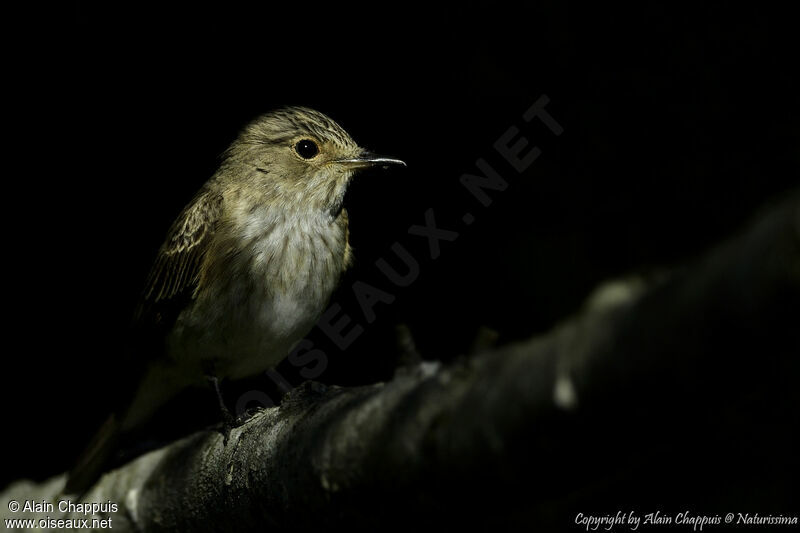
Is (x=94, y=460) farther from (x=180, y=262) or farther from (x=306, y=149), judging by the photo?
(x=306, y=149)

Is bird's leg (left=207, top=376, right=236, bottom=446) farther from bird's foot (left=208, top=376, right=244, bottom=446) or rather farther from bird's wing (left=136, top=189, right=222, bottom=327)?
bird's wing (left=136, top=189, right=222, bottom=327)

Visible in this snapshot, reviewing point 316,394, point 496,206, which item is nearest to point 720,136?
point 496,206

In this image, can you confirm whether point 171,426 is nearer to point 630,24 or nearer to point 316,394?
point 316,394

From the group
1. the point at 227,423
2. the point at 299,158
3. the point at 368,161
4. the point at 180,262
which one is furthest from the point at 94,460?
the point at 368,161

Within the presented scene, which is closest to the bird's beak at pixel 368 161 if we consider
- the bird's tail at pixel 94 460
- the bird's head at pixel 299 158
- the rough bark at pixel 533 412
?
the bird's head at pixel 299 158

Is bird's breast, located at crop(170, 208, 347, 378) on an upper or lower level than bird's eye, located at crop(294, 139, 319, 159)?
lower

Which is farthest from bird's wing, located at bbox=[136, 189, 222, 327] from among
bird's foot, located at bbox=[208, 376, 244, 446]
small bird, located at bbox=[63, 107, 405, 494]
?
bird's foot, located at bbox=[208, 376, 244, 446]

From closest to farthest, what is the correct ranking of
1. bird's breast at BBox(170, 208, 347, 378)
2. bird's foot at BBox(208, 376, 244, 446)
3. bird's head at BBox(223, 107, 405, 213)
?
bird's foot at BBox(208, 376, 244, 446) < bird's breast at BBox(170, 208, 347, 378) < bird's head at BBox(223, 107, 405, 213)

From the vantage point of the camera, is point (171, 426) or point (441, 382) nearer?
point (441, 382)
